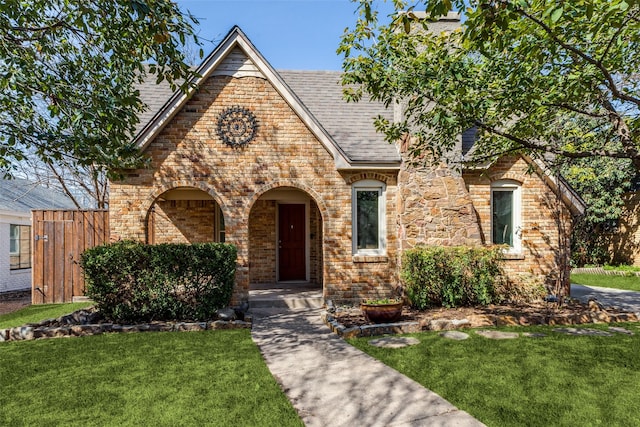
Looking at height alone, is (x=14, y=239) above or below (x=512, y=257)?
above

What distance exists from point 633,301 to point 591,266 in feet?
30.0

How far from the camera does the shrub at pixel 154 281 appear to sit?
775cm

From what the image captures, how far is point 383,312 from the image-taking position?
7.71 m

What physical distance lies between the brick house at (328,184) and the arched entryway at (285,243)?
7.44 feet

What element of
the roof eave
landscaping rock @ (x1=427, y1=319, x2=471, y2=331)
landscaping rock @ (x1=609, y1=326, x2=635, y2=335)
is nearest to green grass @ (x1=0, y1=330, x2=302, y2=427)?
landscaping rock @ (x1=427, y1=319, x2=471, y2=331)

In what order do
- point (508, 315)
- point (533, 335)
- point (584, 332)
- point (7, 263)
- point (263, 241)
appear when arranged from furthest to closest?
point (7, 263)
point (263, 241)
point (508, 315)
point (584, 332)
point (533, 335)

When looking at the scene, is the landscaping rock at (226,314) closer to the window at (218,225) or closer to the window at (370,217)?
the window at (370,217)

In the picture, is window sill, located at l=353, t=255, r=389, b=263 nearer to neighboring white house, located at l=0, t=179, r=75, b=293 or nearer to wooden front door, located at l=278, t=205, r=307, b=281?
wooden front door, located at l=278, t=205, r=307, b=281

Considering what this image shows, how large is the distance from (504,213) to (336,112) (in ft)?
19.0

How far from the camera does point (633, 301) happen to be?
1034 cm

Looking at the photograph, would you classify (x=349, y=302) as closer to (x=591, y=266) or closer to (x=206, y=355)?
(x=206, y=355)

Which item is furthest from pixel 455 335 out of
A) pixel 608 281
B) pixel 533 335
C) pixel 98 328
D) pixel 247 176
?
pixel 608 281

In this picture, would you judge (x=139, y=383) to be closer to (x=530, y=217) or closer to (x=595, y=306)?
(x=595, y=306)

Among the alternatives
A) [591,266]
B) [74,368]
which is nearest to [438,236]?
[74,368]
